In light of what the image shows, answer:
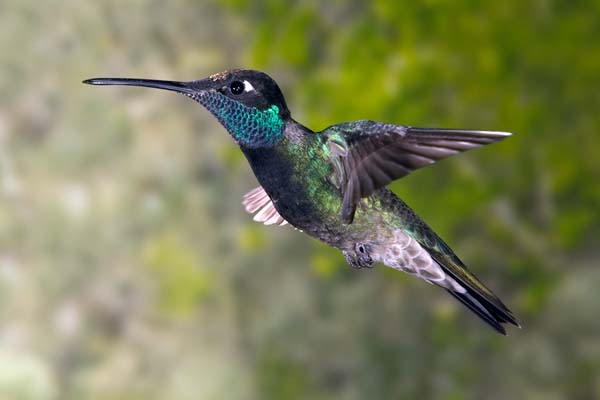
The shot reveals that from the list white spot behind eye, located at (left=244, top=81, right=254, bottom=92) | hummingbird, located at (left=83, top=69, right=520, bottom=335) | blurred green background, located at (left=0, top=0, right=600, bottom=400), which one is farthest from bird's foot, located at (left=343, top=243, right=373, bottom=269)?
blurred green background, located at (left=0, top=0, right=600, bottom=400)

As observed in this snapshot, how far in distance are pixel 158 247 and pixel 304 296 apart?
0.39 metres

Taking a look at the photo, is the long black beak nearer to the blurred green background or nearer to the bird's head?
the bird's head

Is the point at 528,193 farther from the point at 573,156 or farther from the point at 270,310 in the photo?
the point at 270,310

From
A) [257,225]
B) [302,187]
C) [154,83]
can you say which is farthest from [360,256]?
[257,225]

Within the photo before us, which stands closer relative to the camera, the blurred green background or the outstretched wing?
the outstretched wing

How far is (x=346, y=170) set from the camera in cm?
45

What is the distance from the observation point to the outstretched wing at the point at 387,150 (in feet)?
1.28

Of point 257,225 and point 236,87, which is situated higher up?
point 257,225

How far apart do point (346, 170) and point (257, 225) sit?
1.79m

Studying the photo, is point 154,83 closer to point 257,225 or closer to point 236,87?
point 236,87

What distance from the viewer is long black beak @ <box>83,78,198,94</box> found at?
360 mm

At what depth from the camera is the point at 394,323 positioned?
2297mm

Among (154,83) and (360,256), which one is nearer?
(154,83)

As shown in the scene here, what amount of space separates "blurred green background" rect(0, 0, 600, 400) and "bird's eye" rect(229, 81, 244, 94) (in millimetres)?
1654
